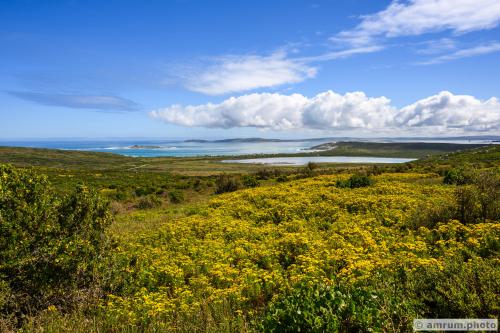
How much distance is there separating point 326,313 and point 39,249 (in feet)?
20.5

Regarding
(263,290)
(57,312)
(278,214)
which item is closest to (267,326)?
(263,290)

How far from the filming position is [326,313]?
4488mm

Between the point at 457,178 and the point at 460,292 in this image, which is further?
the point at 457,178

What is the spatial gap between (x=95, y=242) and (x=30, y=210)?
1799mm

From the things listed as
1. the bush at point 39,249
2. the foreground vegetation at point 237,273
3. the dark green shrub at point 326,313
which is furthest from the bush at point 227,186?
the dark green shrub at point 326,313

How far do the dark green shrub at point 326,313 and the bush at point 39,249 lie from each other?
4.89 meters

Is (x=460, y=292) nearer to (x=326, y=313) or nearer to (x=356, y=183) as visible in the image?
(x=326, y=313)

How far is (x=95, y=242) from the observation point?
843 centimetres

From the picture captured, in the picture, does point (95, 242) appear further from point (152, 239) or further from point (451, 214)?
point (451, 214)

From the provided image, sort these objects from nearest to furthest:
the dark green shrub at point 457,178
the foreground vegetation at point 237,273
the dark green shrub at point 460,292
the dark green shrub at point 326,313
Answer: the dark green shrub at point 326,313
the dark green shrub at point 460,292
the foreground vegetation at point 237,273
the dark green shrub at point 457,178

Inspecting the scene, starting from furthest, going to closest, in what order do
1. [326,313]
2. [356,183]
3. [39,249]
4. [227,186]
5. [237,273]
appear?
[227,186] → [356,183] → [237,273] → [39,249] → [326,313]

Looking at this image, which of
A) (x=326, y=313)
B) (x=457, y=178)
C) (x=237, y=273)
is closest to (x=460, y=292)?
(x=326, y=313)

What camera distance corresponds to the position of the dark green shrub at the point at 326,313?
444cm

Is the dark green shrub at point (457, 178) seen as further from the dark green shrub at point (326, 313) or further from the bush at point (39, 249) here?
the bush at point (39, 249)
